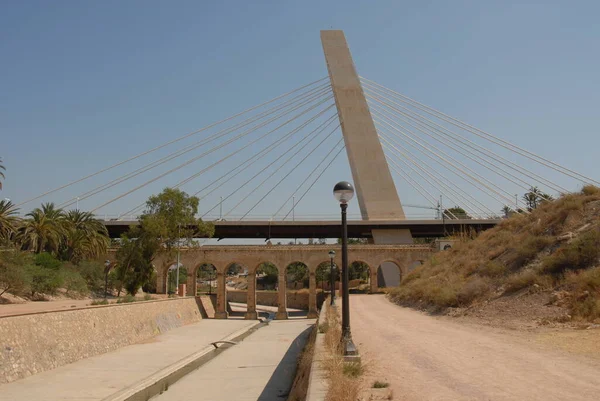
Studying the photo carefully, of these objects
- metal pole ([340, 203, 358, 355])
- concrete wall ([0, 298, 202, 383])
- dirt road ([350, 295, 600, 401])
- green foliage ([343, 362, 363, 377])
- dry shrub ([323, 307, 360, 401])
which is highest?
metal pole ([340, 203, 358, 355])

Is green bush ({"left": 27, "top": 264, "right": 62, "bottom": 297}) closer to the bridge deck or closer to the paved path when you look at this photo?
the paved path

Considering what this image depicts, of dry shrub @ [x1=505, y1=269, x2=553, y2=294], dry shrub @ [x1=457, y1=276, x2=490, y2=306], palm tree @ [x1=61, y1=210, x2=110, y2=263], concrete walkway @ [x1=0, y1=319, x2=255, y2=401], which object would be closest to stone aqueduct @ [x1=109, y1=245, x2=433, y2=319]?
palm tree @ [x1=61, y1=210, x2=110, y2=263]

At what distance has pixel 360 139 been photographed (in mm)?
40312

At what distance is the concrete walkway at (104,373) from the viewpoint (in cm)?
1166

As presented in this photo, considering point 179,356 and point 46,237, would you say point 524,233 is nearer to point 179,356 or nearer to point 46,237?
point 179,356

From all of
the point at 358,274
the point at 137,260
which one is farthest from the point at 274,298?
the point at 137,260

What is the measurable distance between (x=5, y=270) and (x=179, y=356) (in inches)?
515

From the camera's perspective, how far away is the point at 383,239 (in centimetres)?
4591

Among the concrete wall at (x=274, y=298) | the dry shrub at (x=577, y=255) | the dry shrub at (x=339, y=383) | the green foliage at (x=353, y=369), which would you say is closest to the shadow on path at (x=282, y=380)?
the dry shrub at (x=339, y=383)

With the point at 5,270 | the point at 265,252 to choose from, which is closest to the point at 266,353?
the point at 5,270

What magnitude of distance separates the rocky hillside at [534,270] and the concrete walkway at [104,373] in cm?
989

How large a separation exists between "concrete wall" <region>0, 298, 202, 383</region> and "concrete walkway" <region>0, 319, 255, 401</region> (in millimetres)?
329

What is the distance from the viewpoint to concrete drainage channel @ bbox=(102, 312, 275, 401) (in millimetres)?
12164

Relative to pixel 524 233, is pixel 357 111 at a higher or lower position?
higher
